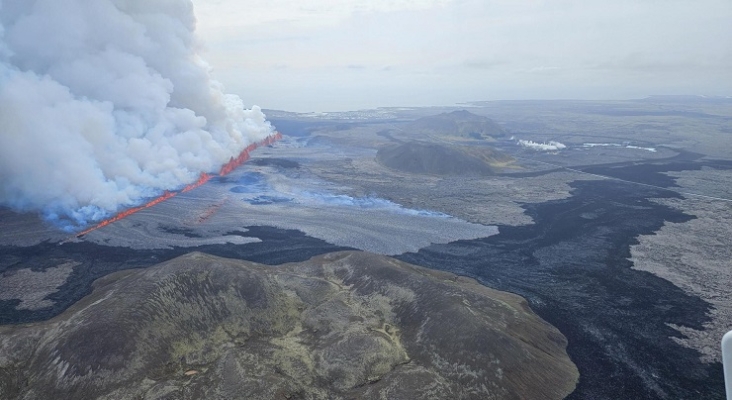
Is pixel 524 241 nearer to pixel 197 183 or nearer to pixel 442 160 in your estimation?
pixel 442 160

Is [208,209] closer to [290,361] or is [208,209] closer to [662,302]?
[290,361]

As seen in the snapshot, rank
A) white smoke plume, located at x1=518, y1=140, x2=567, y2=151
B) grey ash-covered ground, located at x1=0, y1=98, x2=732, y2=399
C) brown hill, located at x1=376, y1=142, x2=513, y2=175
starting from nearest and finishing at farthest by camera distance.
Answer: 1. grey ash-covered ground, located at x1=0, y1=98, x2=732, y2=399
2. brown hill, located at x1=376, y1=142, x2=513, y2=175
3. white smoke plume, located at x1=518, y1=140, x2=567, y2=151

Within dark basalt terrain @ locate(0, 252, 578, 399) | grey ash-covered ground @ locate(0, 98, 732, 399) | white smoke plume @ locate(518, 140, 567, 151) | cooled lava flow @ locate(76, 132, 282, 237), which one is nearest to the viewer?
dark basalt terrain @ locate(0, 252, 578, 399)

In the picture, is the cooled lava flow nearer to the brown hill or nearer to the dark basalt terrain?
the dark basalt terrain

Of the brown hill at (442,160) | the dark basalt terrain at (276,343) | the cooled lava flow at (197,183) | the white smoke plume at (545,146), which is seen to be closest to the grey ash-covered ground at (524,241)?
the brown hill at (442,160)

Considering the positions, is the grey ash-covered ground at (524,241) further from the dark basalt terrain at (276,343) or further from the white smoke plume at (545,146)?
the white smoke plume at (545,146)

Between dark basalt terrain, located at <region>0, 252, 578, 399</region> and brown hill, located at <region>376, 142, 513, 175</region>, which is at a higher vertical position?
dark basalt terrain, located at <region>0, 252, 578, 399</region>

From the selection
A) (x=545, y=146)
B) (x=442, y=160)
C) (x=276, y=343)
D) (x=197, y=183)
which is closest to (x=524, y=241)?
(x=276, y=343)

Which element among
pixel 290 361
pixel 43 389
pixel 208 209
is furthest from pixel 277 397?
pixel 208 209

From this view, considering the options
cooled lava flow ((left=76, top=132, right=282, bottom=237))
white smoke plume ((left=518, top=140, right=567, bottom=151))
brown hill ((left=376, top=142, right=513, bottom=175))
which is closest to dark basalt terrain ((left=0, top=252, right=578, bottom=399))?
cooled lava flow ((left=76, top=132, right=282, bottom=237))

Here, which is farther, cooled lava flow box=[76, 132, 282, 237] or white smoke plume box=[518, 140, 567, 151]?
white smoke plume box=[518, 140, 567, 151]
